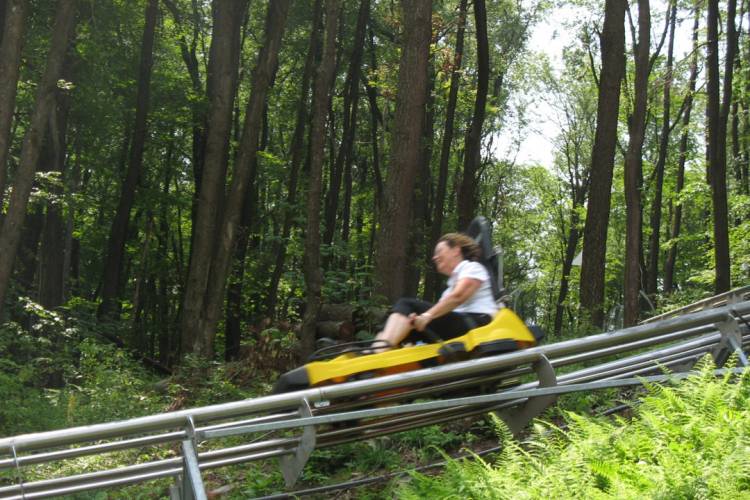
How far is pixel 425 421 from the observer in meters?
6.33

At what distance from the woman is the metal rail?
0.63 metres

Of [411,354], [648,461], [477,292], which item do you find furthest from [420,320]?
[648,461]

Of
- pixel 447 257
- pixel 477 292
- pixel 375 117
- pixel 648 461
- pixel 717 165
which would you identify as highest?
pixel 375 117

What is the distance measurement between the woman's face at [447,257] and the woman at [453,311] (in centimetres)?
5

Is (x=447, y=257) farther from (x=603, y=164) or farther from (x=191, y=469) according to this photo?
(x=603, y=164)

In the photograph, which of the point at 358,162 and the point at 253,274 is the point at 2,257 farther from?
the point at 358,162

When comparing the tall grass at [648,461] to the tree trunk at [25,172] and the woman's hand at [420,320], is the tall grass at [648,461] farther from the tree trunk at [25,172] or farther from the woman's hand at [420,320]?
the tree trunk at [25,172]

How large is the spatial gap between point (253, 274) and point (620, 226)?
20261 mm

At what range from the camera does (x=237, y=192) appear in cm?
1814

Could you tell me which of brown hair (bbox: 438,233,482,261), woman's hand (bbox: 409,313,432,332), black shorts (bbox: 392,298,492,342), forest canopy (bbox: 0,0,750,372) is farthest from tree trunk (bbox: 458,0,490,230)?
woman's hand (bbox: 409,313,432,332)

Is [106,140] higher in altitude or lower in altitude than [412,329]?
higher

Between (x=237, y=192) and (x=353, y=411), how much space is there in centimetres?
1313

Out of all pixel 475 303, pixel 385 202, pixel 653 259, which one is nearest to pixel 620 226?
pixel 653 259

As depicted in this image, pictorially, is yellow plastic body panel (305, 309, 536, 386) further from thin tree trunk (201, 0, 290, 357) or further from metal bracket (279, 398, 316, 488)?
thin tree trunk (201, 0, 290, 357)
